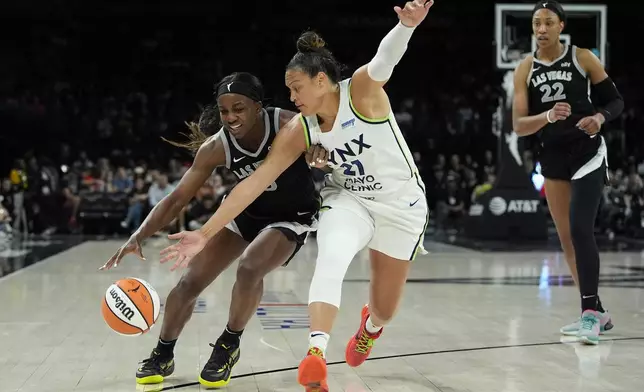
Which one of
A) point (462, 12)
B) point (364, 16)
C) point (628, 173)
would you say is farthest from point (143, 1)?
point (628, 173)

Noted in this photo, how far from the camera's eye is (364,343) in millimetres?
3938

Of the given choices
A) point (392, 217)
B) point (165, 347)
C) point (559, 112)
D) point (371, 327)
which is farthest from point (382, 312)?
point (559, 112)

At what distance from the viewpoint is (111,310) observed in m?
3.66

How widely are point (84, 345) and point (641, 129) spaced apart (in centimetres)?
1797

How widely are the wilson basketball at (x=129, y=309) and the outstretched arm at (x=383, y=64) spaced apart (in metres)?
1.24

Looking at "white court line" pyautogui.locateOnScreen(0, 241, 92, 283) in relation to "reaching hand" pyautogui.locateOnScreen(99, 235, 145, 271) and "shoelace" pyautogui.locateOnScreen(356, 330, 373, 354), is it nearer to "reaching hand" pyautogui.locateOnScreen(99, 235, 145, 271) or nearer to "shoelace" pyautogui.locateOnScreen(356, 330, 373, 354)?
"reaching hand" pyautogui.locateOnScreen(99, 235, 145, 271)

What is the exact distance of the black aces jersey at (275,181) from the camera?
147 inches

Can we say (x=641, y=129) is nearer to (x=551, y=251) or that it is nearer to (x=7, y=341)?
(x=551, y=251)

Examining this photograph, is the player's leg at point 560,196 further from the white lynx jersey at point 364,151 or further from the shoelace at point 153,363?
the shoelace at point 153,363

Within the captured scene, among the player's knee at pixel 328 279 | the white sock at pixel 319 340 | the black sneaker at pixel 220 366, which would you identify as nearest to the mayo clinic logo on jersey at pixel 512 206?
the black sneaker at pixel 220 366

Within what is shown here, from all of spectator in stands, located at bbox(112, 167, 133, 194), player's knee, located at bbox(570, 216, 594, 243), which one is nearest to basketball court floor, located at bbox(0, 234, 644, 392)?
player's knee, located at bbox(570, 216, 594, 243)

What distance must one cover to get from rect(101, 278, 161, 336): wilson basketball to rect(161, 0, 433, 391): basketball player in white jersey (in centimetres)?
53

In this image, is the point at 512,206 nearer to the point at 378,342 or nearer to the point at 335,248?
the point at 378,342

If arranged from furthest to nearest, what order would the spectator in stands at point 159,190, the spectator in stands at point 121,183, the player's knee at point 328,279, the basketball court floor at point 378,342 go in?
the spectator in stands at point 121,183 → the spectator in stands at point 159,190 → the basketball court floor at point 378,342 → the player's knee at point 328,279
